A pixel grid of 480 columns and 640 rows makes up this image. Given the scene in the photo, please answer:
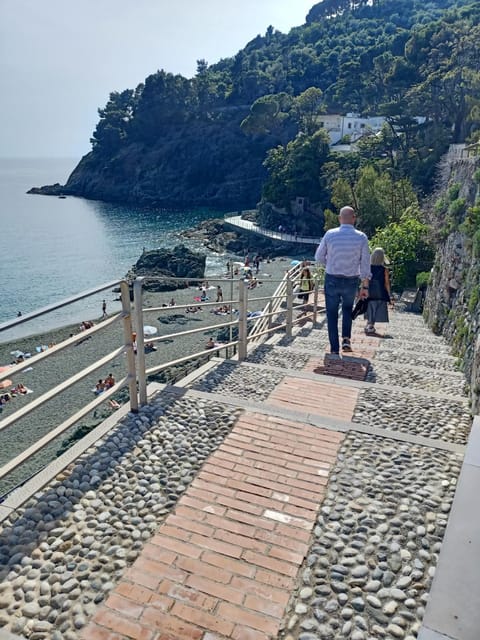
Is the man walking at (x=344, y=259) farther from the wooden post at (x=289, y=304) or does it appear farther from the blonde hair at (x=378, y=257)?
the wooden post at (x=289, y=304)

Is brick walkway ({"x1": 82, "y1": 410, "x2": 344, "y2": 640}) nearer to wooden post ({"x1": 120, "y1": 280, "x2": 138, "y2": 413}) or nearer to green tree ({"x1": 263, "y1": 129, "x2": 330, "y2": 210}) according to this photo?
wooden post ({"x1": 120, "y1": 280, "x2": 138, "y2": 413})

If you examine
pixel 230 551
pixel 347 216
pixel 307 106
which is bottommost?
pixel 230 551

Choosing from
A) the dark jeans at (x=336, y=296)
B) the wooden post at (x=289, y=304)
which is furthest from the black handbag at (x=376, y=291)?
the dark jeans at (x=336, y=296)

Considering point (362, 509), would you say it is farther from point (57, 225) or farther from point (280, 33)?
point (280, 33)

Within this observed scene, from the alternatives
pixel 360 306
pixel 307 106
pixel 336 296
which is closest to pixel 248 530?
pixel 336 296

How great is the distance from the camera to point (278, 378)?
5.70 m

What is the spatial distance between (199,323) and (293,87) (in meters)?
84.4

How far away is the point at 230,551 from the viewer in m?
2.84

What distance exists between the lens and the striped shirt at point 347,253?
20.4 ft

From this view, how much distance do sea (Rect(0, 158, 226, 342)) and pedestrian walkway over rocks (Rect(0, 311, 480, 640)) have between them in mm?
13610

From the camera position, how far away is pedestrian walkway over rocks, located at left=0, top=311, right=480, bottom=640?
95.0 inches

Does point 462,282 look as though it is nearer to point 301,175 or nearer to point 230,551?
point 230,551

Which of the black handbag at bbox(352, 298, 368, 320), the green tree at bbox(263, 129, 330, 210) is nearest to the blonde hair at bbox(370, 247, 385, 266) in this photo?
the black handbag at bbox(352, 298, 368, 320)

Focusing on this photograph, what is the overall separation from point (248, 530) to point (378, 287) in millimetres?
6172
